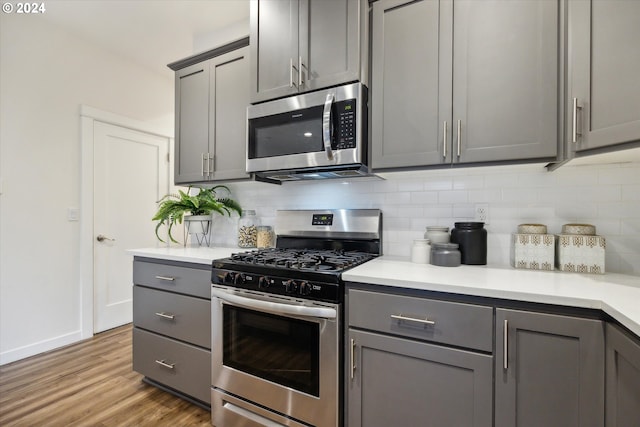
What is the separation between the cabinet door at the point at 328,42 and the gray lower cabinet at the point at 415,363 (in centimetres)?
119

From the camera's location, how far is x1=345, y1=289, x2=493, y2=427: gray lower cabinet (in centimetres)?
111

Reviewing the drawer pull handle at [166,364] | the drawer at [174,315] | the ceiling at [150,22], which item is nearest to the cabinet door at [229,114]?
the ceiling at [150,22]

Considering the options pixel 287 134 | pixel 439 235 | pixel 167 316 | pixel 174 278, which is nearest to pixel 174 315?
pixel 167 316

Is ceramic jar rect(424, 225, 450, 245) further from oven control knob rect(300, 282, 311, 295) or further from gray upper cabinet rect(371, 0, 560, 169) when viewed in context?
oven control knob rect(300, 282, 311, 295)

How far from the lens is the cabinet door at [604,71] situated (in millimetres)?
1053

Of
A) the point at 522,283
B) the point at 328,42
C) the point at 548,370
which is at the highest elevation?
the point at 328,42

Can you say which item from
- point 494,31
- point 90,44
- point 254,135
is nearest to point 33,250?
point 90,44

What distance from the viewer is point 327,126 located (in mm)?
1604

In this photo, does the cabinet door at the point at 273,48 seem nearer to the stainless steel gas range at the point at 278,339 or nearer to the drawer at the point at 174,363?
the stainless steel gas range at the point at 278,339

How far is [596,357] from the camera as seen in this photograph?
957 mm

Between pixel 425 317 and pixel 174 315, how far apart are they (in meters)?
1.57

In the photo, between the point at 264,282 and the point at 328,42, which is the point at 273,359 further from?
the point at 328,42

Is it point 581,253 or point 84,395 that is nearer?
point 581,253

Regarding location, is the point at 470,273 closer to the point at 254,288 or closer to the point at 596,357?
the point at 596,357
